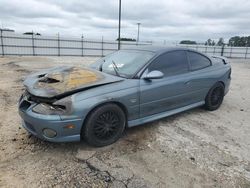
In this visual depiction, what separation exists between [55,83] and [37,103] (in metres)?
0.36

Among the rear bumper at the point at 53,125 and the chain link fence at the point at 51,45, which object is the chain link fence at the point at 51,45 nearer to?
the chain link fence at the point at 51,45

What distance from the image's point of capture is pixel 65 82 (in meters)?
3.08

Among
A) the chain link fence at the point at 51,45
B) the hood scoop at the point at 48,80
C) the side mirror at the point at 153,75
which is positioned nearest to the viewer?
the hood scoop at the point at 48,80

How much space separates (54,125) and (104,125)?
695mm

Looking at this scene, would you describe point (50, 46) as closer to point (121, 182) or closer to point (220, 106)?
point (220, 106)

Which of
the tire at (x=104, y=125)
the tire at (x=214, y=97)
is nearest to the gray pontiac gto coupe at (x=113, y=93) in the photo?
the tire at (x=104, y=125)

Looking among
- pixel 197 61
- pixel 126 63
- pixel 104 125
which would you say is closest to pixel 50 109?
pixel 104 125

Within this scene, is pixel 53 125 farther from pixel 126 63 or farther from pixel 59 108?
pixel 126 63

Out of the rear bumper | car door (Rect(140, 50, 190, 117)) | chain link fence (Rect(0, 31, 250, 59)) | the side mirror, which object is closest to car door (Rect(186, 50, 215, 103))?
car door (Rect(140, 50, 190, 117))

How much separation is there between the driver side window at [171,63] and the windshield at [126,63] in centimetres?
16

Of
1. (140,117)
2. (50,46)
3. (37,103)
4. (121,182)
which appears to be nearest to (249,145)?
(140,117)

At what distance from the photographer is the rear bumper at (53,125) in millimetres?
2744

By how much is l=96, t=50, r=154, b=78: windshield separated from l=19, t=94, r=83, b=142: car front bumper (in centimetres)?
115

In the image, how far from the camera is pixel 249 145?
3471mm
